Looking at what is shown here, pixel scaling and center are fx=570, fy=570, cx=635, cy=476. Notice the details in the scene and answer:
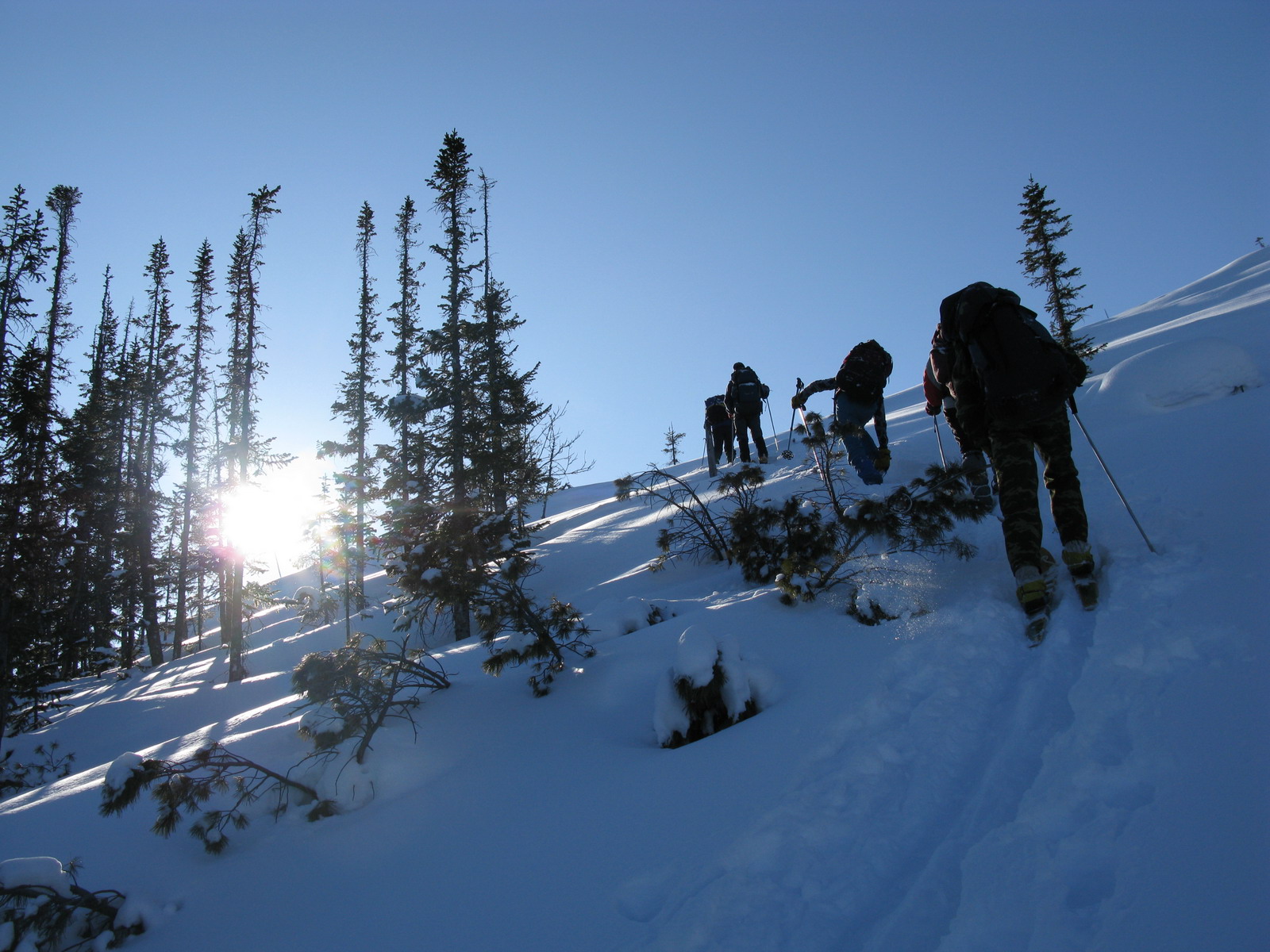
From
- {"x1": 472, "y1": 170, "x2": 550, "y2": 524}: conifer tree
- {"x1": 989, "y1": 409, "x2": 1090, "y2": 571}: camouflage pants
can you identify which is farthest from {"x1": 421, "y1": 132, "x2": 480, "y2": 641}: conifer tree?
{"x1": 989, "y1": 409, "x2": 1090, "y2": 571}: camouflage pants

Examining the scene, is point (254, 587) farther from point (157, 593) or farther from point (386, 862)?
point (386, 862)

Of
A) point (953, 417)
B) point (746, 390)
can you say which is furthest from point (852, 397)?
point (746, 390)

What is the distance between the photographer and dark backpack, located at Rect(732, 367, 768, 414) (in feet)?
34.4

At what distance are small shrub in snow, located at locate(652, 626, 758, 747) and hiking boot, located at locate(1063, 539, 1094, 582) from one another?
1883 millimetres

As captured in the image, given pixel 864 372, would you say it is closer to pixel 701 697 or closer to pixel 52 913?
pixel 701 697

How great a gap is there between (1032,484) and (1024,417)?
0.41 metres

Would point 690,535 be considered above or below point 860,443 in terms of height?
below

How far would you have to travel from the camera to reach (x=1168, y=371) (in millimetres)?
6172

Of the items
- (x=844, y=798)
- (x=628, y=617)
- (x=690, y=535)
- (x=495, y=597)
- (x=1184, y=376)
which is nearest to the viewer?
(x=844, y=798)

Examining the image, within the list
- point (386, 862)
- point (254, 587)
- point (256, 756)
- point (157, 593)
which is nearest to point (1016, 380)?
point (386, 862)

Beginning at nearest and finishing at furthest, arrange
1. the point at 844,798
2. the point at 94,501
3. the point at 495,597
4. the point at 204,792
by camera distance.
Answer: the point at 844,798 → the point at 204,792 → the point at 495,597 → the point at 94,501

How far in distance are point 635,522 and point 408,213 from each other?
15398mm

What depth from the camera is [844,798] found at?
208 cm

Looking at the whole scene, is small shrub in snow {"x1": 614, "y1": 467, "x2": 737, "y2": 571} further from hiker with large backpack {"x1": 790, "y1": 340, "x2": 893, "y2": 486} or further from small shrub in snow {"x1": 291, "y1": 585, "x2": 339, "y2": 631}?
small shrub in snow {"x1": 291, "y1": 585, "x2": 339, "y2": 631}
